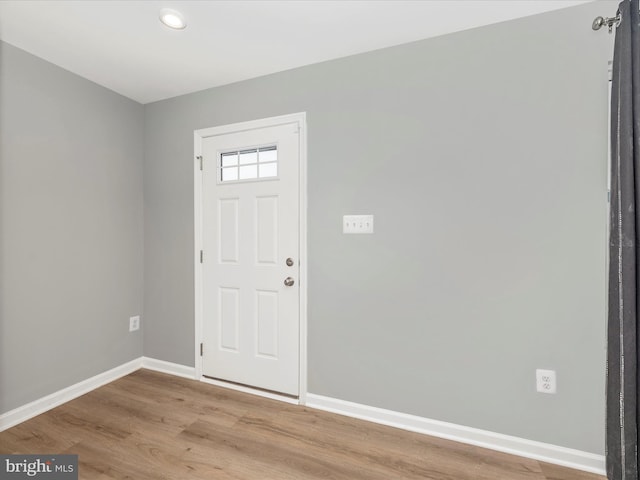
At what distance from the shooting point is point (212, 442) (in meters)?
1.92

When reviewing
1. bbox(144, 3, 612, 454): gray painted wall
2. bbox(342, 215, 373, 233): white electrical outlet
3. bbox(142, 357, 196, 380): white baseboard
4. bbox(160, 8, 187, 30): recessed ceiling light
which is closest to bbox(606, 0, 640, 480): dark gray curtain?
bbox(144, 3, 612, 454): gray painted wall

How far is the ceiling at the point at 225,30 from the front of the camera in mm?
1755

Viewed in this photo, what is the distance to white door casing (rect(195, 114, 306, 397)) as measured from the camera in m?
2.39

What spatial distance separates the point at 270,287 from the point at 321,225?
25.7 inches

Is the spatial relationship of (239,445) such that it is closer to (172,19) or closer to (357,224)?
(357,224)

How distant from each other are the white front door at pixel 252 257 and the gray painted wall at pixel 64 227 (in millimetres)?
767

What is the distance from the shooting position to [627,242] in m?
1.32

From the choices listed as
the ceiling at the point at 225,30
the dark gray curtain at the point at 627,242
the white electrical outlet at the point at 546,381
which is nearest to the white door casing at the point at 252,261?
the ceiling at the point at 225,30

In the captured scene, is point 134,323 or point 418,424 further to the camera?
point 134,323

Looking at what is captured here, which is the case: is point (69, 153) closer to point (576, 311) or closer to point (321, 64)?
point (321, 64)

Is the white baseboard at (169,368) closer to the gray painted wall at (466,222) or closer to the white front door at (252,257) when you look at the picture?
the white front door at (252,257)

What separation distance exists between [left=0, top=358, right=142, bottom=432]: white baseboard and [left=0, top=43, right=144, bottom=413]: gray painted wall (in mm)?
44

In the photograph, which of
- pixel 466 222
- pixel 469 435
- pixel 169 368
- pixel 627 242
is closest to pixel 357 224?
pixel 466 222

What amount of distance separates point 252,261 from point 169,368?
4.38ft
